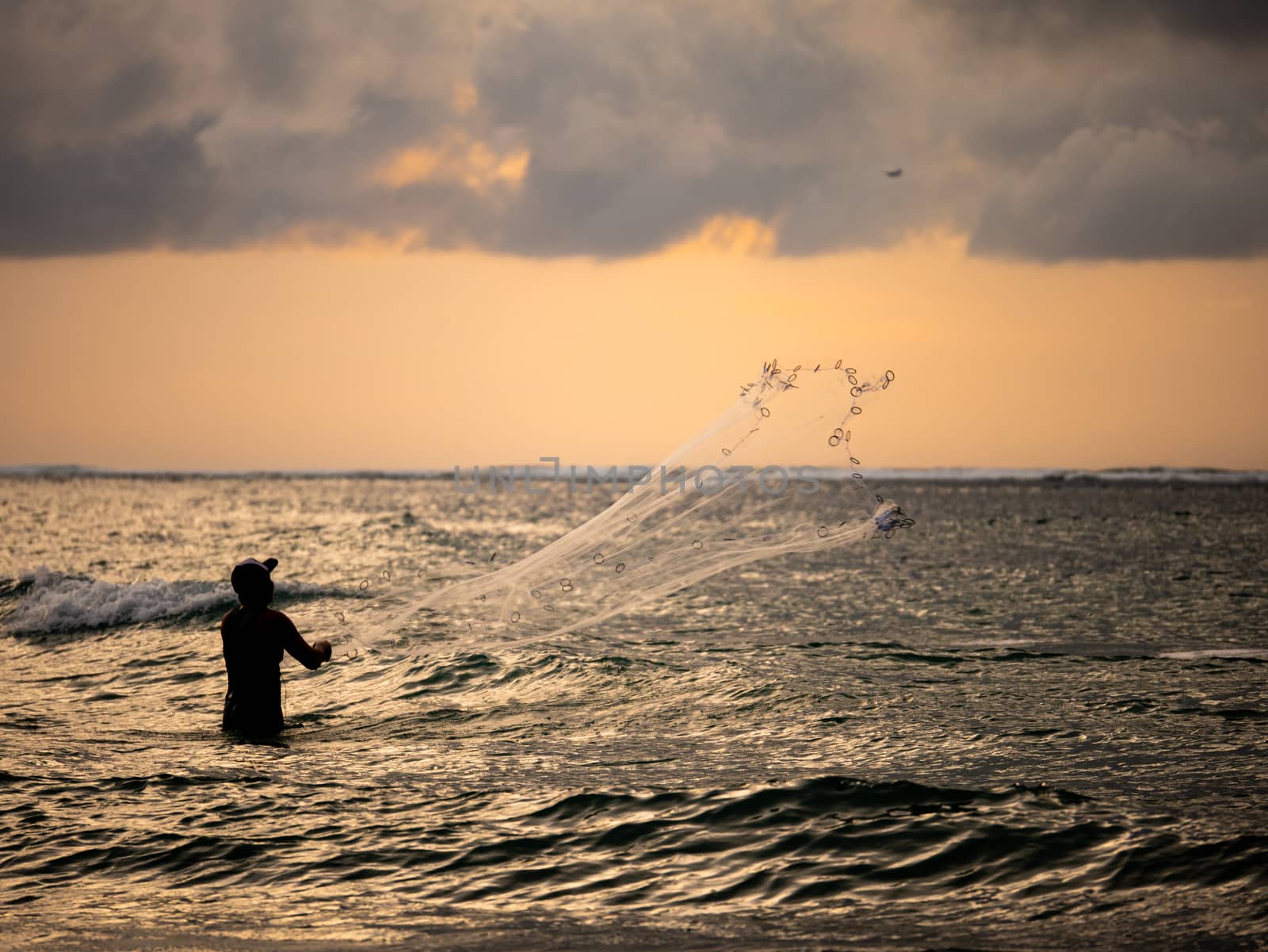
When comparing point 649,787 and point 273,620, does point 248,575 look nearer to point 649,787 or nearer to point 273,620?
point 273,620

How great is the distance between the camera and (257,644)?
40.2ft

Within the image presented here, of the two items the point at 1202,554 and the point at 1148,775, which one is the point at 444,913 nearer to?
the point at 1148,775

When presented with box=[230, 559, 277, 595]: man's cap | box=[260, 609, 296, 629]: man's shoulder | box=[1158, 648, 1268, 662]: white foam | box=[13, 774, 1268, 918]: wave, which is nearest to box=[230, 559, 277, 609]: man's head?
box=[230, 559, 277, 595]: man's cap

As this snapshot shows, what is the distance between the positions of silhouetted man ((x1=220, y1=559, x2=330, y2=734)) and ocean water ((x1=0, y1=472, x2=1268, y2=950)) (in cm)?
53

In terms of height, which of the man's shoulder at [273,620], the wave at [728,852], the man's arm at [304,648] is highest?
the man's shoulder at [273,620]

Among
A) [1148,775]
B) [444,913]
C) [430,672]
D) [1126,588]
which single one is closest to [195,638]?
[430,672]

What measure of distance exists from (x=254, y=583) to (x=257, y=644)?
0.68 metres

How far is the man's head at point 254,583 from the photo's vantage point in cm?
1207

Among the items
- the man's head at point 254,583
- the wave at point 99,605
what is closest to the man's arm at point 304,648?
the man's head at point 254,583

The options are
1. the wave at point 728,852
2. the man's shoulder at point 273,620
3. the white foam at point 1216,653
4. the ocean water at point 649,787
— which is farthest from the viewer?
the white foam at point 1216,653

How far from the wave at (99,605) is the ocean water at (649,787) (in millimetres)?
111

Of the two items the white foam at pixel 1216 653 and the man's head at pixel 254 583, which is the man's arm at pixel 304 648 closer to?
the man's head at pixel 254 583

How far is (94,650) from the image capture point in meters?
21.0

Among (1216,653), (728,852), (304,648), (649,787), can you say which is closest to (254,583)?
(304,648)
